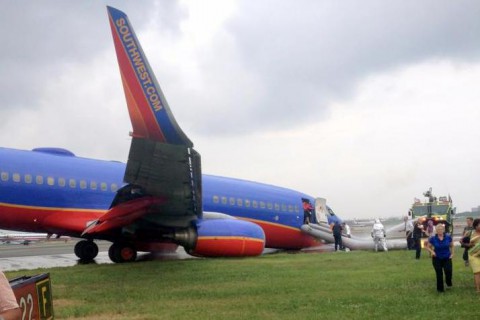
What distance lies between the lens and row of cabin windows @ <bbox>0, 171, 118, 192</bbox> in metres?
15.4

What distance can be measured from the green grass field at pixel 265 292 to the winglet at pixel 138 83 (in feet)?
10.3

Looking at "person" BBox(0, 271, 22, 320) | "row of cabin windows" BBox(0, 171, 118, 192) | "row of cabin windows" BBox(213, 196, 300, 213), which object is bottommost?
"person" BBox(0, 271, 22, 320)

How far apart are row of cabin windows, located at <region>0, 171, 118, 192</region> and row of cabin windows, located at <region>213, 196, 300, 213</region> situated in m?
3.71

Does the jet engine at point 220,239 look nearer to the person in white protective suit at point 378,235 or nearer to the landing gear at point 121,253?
the landing gear at point 121,253

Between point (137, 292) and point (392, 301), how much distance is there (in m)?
4.40

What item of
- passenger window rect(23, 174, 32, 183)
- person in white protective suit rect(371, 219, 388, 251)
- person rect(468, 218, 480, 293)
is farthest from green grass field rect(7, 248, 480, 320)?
person in white protective suit rect(371, 219, 388, 251)

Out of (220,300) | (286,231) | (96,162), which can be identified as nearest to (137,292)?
(220,300)

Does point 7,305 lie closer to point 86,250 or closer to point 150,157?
point 150,157

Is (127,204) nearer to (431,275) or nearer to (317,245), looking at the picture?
(431,275)

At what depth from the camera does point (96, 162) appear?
1747 cm

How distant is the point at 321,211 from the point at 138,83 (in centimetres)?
1363

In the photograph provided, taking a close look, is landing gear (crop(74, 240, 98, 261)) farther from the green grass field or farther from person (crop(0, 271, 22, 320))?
person (crop(0, 271, 22, 320))

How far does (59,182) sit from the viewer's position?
16.1 metres

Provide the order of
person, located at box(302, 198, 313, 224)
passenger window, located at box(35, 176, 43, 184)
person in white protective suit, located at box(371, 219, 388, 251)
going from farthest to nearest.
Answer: person, located at box(302, 198, 313, 224) < person in white protective suit, located at box(371, 219, 388, 251) < passenger window, located at box(35, 176, 43, 184)
